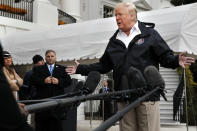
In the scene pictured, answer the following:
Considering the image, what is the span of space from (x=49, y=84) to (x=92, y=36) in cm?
277

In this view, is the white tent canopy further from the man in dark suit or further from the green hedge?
the green hedge

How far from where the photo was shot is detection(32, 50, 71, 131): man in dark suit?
217 inches

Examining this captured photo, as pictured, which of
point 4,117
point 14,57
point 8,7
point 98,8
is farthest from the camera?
point 98,8

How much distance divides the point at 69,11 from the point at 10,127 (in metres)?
18.5

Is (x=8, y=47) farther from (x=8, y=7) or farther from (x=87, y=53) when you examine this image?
(x=8, y=7)

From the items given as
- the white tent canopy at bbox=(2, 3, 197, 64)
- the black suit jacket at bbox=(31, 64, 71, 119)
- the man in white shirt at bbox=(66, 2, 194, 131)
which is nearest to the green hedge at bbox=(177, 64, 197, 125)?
the white tent canopy at bbox=(2, 3, 197, 64)

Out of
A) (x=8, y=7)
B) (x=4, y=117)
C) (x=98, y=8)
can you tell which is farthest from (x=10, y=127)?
(x=98, y=8)

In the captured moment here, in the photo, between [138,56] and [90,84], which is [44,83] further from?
[90,84]

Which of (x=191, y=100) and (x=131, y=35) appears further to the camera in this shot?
(x=191, y=100)

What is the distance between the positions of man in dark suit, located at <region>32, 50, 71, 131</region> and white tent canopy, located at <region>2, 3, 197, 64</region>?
2.28 m

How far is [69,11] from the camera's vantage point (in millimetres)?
19547

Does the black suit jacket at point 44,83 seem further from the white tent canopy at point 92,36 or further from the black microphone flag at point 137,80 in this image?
the black microphone flag at point 137,80

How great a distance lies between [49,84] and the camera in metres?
5.62

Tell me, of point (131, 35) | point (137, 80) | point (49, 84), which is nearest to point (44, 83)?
point (49, 84)
